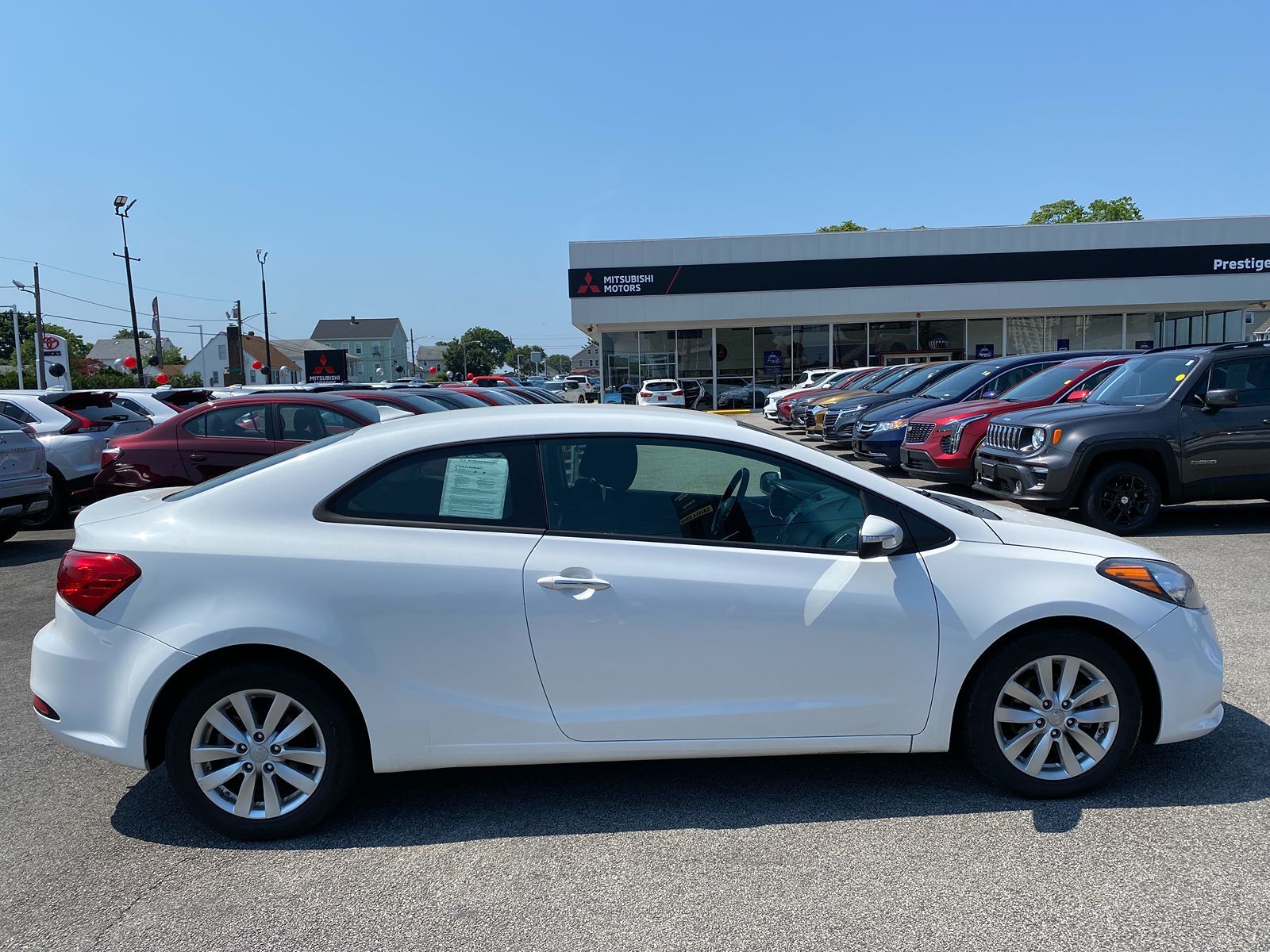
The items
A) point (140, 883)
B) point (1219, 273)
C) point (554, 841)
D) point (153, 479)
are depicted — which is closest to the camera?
point (140, 883)

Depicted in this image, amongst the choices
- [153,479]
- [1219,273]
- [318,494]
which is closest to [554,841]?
[318,494]

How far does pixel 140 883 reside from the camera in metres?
3.32

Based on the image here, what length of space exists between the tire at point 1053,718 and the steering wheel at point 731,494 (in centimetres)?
114

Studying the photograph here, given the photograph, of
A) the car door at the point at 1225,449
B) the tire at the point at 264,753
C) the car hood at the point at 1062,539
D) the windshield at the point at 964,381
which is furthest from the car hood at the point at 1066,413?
the tire at the point at 264,753

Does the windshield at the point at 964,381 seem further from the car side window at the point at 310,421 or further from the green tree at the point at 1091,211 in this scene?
the green tree at the point at 1091,211

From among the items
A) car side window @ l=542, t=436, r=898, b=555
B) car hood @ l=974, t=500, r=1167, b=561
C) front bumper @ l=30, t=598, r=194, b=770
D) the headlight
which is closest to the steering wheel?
car side window @ l=542, t=436, r=898, b=555

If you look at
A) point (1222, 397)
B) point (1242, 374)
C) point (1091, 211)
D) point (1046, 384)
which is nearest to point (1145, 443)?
point (1222, 397)

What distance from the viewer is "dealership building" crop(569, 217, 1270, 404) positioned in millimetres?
36750

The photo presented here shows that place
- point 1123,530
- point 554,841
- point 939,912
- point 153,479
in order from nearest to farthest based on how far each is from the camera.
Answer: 1. point 939,912
2. point 554,841
3. point 1123,530
4. point 153,479

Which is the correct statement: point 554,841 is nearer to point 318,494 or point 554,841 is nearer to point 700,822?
point 700,822

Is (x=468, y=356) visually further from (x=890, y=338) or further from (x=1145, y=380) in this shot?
(x=1145, y=380)

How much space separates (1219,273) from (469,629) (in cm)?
4162

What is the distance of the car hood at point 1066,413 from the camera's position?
30.2 feet

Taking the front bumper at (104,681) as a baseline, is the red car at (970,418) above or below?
above
